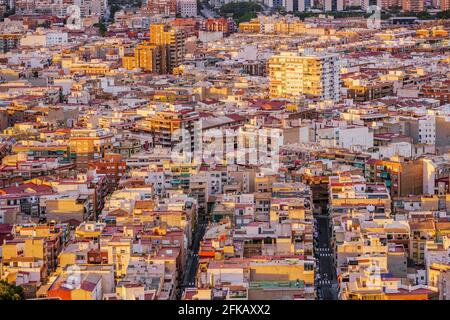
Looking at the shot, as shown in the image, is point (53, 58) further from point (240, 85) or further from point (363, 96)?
point (363, 96)

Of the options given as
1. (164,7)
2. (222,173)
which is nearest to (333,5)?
(164,7)

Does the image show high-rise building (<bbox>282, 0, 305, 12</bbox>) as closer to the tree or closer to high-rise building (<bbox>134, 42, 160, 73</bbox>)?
high-rise building (<bbox>134, 42, 160, 73</bbox>)

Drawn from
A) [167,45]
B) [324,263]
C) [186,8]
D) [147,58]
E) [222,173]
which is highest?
[186,8]

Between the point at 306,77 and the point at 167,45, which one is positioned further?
the point at 167,45

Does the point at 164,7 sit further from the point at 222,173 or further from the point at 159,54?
the point at 222,173

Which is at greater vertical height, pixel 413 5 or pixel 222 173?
pixel 413 5

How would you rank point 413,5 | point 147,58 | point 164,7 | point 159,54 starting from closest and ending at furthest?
point 147,58 → point 159,54 → point 164,7 → point 413,5
